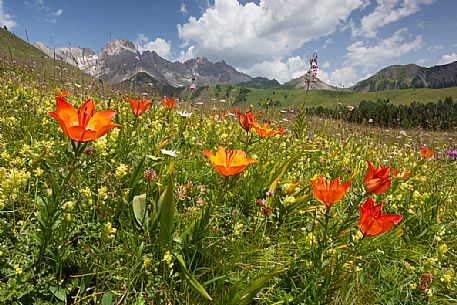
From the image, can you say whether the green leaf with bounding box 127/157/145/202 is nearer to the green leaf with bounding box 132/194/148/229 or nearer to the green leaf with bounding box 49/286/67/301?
Result: the green leaf with bounding box 132/194/148/229

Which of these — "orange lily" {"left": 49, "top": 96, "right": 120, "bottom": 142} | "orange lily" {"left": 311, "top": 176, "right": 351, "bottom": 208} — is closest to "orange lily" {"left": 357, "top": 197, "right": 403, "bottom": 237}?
"orange lily" {"left": 311, "top": 176, "right": 351, "bottom": 208}

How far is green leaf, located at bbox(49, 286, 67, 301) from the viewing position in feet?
4.92

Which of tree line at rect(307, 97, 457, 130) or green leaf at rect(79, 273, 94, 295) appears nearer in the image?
green leaf at rect(79, 273, 94, 295)

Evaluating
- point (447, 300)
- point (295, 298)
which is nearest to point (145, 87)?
point (295, 298)

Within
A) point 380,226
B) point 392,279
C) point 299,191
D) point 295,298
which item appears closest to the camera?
point 380,226

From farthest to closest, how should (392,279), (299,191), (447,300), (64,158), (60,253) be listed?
(299,191) < (64,158) < (392,279) < (447,300) < (60,253)

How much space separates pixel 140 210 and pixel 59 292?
643mm

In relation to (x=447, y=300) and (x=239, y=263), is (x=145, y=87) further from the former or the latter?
(x=447, y=300)

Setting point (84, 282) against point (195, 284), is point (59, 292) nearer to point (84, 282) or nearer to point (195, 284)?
point (84, 282)

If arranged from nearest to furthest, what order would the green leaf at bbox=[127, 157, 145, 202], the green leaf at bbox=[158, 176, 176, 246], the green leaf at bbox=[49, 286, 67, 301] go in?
the green leaf at bbox=[49, 286, 67, 301] < the green leaf at bbox=[158, 176, 176, 246] < the green leaf at bbox=[127, 157, 145, 202]

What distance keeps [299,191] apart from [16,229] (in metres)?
2.26

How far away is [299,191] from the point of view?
2.74m

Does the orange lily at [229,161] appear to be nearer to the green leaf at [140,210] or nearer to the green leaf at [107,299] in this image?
the green leaf at [140,210]

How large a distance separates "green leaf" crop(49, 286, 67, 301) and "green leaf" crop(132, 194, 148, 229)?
56 cm
